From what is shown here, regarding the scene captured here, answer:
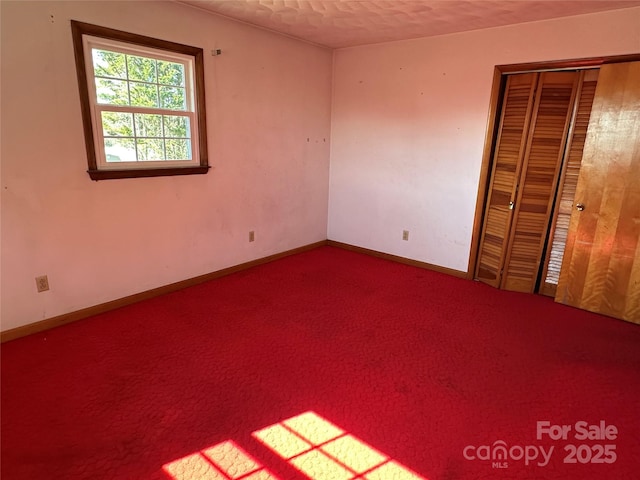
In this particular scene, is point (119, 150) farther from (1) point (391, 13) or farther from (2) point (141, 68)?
(1) point (391, 13)

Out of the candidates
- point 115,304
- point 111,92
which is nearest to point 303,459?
point 115,304

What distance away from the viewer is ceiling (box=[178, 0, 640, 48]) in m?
2.93

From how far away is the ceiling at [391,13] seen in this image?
2.93 meters

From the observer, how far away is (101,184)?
2930 mm

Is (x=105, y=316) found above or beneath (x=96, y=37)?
beneath

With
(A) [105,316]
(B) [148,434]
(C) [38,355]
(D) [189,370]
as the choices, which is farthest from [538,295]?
(C) [38,355]

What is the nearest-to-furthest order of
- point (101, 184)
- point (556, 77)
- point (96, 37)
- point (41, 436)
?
1. point (41, 436)
2. point (96, 37)
3. point (101, 184)
4. point (556, 77)

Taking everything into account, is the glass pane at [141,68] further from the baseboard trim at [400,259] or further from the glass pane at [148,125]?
the baseboard trim at [400,259]

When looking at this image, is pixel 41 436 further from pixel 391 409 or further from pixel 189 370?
pixel 391 409

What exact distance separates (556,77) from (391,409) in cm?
312

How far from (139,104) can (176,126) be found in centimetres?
36

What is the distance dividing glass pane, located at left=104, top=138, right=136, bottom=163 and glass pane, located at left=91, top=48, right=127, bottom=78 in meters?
0.46

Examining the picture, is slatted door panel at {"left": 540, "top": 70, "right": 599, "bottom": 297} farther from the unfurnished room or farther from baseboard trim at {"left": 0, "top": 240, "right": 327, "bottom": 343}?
baseboard trim at {"left": 0, "top": 240, "right": 327, "bottom": 343}

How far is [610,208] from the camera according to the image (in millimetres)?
3209
